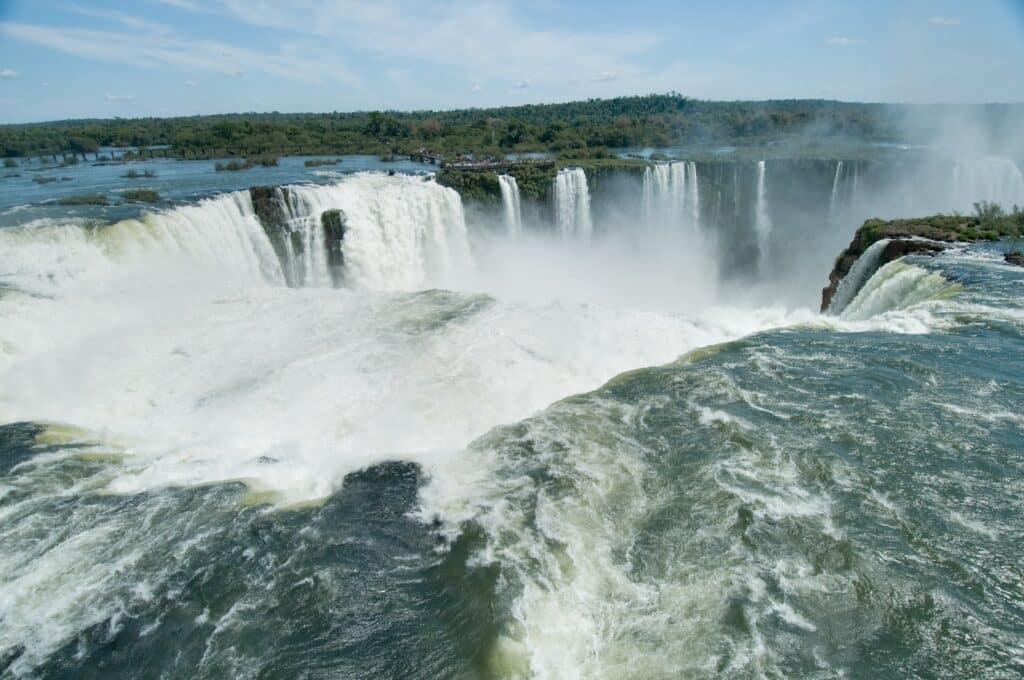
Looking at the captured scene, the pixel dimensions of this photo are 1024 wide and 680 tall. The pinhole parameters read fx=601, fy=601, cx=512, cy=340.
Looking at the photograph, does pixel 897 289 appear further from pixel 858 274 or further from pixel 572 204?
pixel 572 204

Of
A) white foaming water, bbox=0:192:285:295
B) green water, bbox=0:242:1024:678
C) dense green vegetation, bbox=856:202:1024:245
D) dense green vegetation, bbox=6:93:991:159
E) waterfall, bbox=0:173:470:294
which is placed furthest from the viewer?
dense green vegetation, bbox=6:93:991:159

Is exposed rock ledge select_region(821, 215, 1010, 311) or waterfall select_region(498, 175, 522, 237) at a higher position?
waterfall select_region(498, 175, 522, 237)

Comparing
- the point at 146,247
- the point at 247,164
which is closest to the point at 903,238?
the point at 146,247

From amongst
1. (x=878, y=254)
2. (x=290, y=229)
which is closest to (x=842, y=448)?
(x=878, y=254)

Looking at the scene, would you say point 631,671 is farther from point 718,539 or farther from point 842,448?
point 842,448

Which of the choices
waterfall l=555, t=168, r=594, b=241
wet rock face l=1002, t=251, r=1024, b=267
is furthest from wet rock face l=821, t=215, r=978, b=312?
waterfall l=555, t=168, r=594, b=241

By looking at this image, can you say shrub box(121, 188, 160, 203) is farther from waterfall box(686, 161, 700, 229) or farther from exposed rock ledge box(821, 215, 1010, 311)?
exposed rock ledge box(821, 215, 1010, 311)
